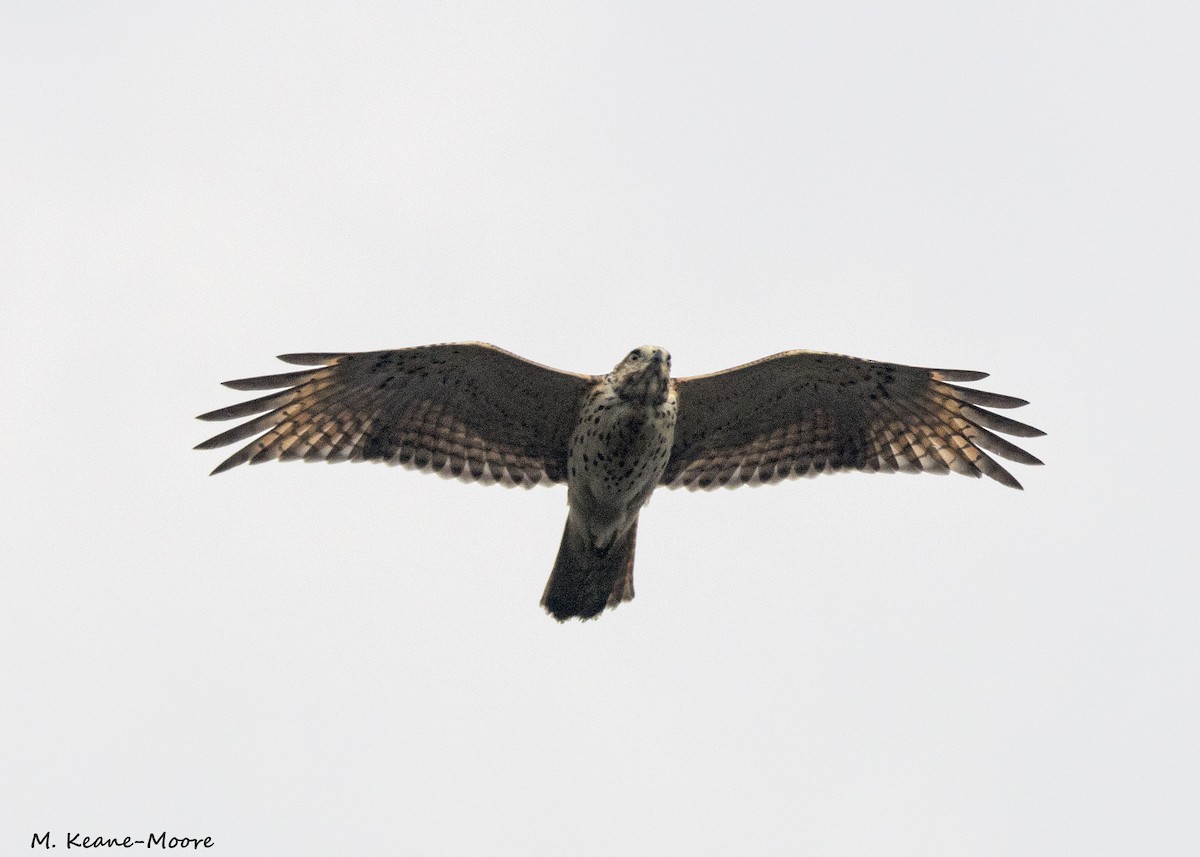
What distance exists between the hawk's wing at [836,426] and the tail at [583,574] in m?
0.99

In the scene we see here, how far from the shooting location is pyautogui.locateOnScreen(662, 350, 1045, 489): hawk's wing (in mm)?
12320

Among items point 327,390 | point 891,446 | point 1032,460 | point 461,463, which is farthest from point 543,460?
point 1032,460

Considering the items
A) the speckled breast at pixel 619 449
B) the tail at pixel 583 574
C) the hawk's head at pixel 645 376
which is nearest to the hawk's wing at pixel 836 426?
the speckled breast at pixel 619 449

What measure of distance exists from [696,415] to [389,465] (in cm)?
271

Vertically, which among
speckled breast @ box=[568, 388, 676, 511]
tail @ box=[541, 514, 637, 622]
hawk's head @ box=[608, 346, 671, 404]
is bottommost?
tail @ box=[541, 514, 637, 622]

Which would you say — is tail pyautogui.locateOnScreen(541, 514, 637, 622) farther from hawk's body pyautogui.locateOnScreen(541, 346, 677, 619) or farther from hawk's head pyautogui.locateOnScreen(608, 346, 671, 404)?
hawk's head pyautogui.locateOnScreen(608, 346, 671, 404)

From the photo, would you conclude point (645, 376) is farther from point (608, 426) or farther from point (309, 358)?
point (309, 358)

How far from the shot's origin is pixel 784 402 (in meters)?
12.5

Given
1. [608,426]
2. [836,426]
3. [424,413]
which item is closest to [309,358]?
[424,413]

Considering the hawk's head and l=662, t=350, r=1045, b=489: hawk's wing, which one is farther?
l=662, t=350, r=1045, b=489: hawk's wing

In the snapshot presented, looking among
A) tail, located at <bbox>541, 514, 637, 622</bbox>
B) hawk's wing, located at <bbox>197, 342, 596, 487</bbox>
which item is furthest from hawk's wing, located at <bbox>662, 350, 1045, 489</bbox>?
hawk's wing, located at <bbox>197, 342, 596, 487</bbox>

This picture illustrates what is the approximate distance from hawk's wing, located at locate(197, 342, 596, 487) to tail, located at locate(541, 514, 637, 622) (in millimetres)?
858

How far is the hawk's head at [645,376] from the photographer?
442 inches

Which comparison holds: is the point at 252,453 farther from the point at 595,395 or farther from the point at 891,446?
the point at 891,446
